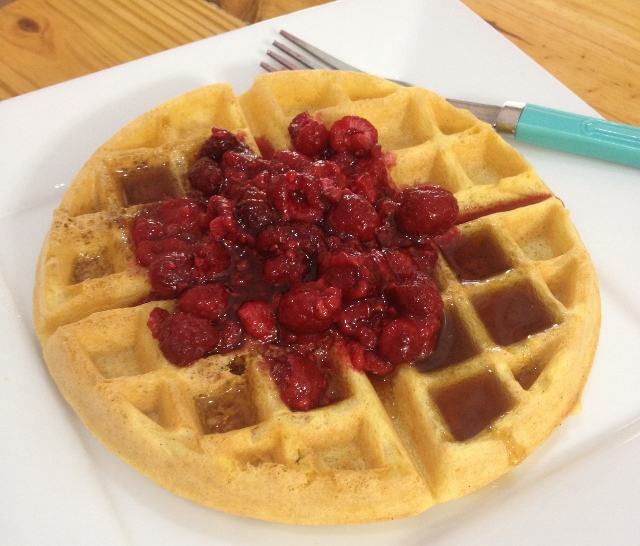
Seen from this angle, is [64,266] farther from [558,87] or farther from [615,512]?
[558,87]

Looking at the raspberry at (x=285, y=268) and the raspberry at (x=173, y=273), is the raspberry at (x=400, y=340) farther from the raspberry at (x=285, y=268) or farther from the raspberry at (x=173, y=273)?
the raspberry at (x=173, y=273)

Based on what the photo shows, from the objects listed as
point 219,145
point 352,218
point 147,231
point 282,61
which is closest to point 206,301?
point 147,231

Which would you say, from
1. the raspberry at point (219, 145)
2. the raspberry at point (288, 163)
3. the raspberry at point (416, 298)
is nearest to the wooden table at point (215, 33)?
the raspberry at point (219, 145)

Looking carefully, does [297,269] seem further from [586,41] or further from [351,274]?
[586,41]

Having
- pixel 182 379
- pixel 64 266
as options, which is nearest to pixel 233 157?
pixel 64 266

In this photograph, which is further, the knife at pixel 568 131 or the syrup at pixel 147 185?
the knife at pixel 568 131

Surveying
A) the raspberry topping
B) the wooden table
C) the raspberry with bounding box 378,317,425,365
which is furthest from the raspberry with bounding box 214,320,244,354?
the wooden table
